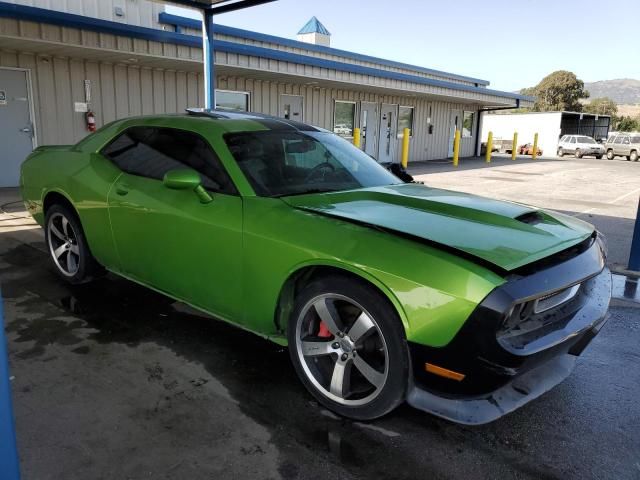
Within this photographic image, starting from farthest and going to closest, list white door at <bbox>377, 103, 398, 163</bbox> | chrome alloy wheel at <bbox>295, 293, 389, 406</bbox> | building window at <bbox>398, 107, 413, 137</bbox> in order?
building window at <bbox>398, 107, 413, 137</bbox>
white door at <bbox>377, 103, 398, 163</bbox>
chrome alloy wheel at <bbox>295, 293, 389, 406</bbox>

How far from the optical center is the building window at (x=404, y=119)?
20848mm

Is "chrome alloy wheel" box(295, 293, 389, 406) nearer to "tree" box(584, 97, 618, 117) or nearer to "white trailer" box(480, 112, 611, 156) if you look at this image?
"white trailer" box(480, 112, 611, 156)

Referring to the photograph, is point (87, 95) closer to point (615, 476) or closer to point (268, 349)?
point (268, 349)

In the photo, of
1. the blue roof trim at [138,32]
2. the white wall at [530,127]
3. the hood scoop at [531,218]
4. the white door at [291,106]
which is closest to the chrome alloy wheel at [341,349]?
the hood scoop at [531,218]

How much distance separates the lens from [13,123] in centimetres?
1046

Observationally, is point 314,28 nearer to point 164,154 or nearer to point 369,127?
point 369,127

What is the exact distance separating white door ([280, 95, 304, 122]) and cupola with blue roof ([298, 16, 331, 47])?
873cm

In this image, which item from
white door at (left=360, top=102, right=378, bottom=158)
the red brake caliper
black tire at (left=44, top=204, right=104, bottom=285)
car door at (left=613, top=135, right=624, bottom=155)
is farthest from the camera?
car door at (left=613, top=135, right=624, bottom=155)

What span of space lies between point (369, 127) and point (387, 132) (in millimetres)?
1233

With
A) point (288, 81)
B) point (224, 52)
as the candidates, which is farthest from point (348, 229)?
point (288, 81)

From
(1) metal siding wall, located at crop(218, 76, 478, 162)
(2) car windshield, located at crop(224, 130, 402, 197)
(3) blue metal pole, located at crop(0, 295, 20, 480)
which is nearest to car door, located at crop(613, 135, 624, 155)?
(1) metal siding wall, located at crop(218, 76, 478, 162)

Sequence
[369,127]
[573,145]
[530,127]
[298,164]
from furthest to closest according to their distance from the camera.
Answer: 1. [530,127]
2. [573,145]
3. [369,127]
4. [298,164]

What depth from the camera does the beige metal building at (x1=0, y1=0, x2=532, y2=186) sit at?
949 cm

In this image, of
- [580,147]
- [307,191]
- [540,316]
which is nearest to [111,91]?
[307,191]
